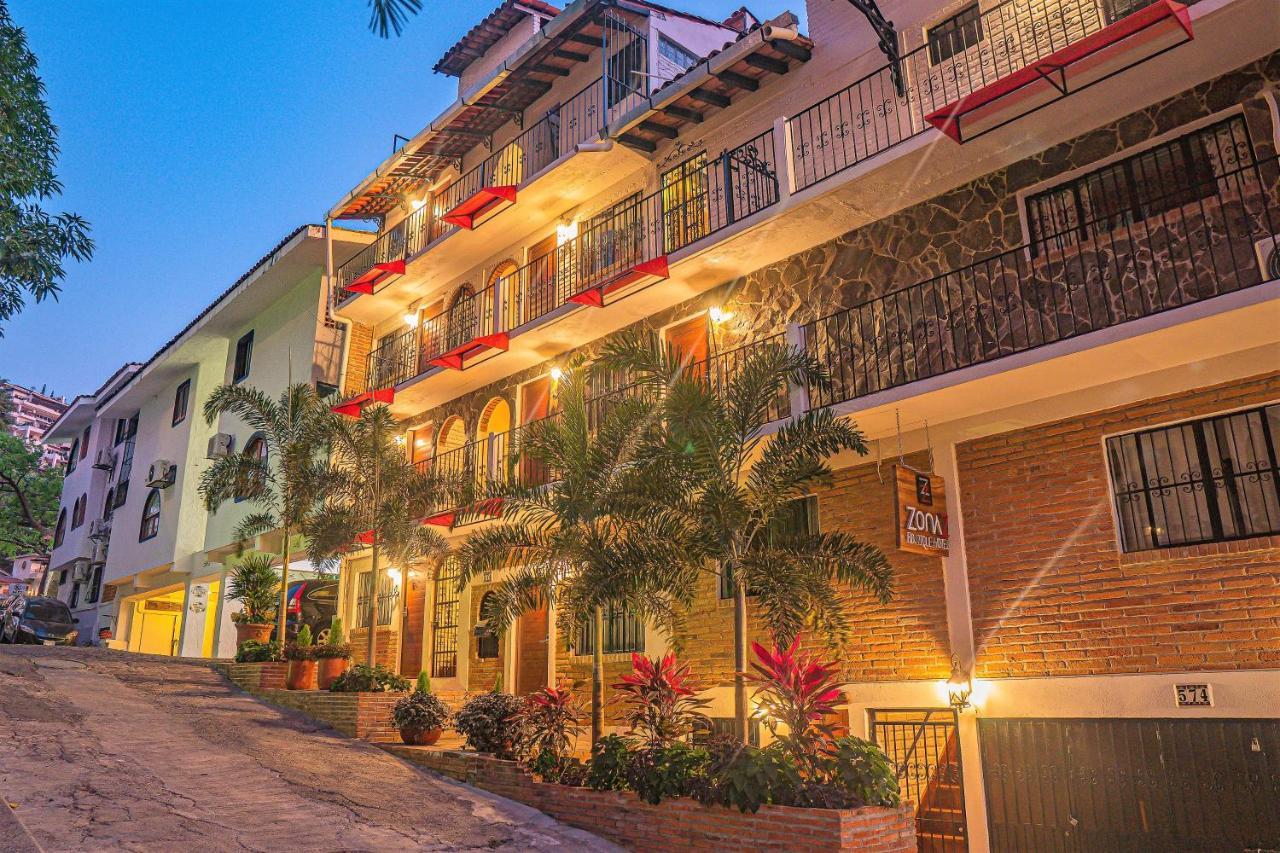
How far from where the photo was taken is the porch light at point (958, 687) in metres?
10.2

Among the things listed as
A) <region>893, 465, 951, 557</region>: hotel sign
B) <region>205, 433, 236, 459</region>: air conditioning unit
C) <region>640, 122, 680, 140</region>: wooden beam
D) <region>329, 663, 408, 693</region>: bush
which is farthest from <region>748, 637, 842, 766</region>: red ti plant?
<region>205, 433, 236, 459</region>: air conditioning unit

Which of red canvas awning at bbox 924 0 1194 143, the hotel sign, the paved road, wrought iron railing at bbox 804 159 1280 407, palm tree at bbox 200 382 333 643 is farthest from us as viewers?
palm tree at bbox 200 382 333 643

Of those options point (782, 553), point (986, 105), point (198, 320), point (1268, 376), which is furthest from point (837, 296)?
point (198, 320)

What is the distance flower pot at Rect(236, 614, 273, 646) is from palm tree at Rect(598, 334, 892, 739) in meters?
12.5

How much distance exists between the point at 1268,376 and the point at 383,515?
42.8ft

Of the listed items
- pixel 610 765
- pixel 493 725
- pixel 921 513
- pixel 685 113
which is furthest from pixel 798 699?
pixel 685 113

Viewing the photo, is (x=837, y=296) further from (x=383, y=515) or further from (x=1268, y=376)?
(x=383, y=515)

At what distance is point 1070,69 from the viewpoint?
10039 mm

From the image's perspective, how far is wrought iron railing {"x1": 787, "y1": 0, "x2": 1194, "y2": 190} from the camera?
11367 mm

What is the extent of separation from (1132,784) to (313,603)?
20.7m

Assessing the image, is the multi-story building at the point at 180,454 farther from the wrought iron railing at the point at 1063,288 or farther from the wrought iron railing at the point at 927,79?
the wrought iron railing at the point at 1063,288

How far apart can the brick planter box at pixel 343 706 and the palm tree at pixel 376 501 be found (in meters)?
1.22

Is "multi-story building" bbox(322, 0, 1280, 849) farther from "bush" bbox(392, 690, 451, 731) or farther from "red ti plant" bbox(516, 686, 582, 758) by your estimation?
"bush" bbox(392, 690, 451, 731)

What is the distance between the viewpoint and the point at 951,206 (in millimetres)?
11789
